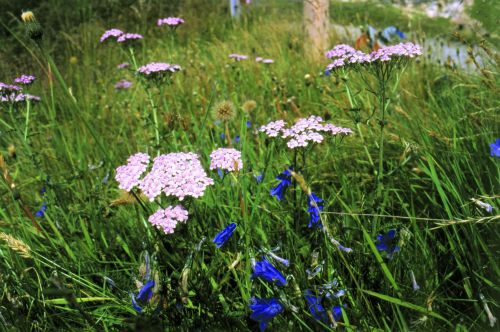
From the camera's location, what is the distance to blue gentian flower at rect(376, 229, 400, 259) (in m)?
1.30

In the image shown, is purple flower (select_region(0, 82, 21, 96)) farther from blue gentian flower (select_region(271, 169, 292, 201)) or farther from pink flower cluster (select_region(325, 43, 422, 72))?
pink flower cluster (select_region(325, 43, 422, 72))

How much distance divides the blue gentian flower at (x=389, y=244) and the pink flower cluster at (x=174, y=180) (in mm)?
561

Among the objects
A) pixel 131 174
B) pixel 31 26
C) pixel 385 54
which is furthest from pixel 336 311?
pixel 31 26

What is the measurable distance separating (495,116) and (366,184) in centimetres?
60

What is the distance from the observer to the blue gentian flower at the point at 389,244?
1.30m

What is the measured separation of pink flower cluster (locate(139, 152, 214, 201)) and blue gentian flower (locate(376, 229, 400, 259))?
0.56 metres

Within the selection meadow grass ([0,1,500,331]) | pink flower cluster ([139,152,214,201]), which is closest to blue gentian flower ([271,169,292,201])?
meadow grass ([0,1,500,331])

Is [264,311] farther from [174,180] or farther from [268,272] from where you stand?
[174,180]

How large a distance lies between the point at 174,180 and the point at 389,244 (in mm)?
669

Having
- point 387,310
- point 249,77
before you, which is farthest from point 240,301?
point 249,77

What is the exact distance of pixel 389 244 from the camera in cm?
132

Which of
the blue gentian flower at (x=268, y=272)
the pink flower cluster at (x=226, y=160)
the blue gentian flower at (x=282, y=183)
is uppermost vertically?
the pink flower cluster at (x=226, y=160)

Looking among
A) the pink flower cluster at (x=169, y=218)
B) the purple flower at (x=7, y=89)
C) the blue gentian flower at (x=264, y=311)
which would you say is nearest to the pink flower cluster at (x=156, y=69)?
the purple flower at (x=7, y=89)

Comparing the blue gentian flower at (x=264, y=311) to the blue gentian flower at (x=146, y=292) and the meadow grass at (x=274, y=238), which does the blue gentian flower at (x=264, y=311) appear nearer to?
the meadow grass at (x=274, y=238)
